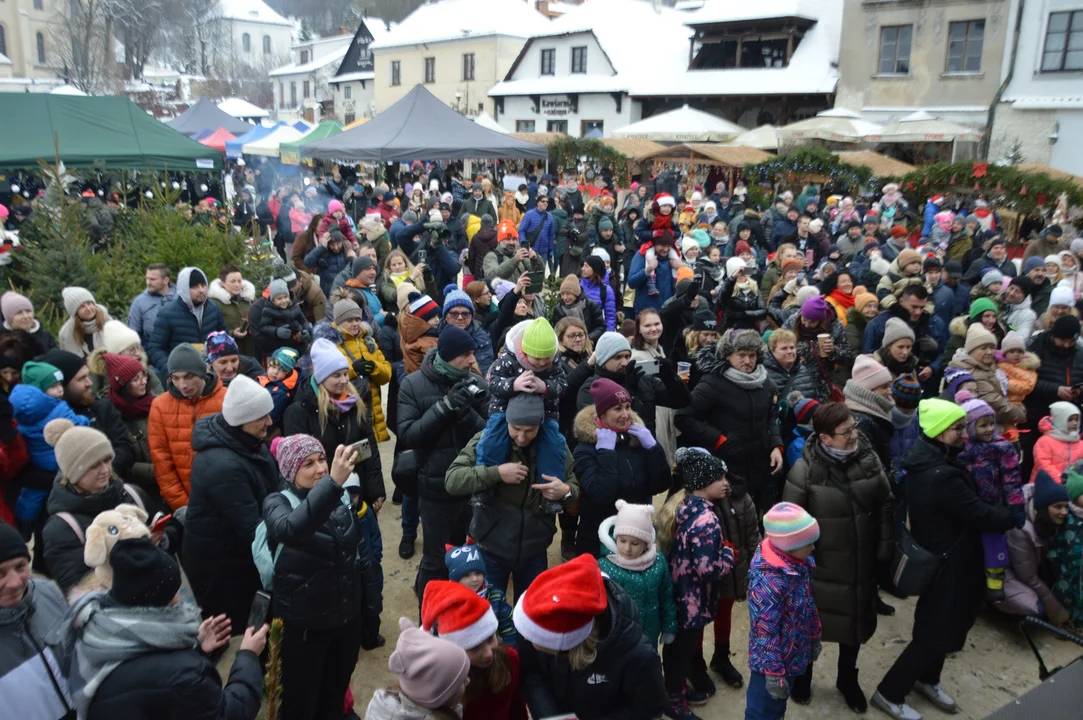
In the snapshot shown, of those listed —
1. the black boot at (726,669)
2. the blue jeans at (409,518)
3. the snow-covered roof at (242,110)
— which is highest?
the snow-covered roof at (242,110)

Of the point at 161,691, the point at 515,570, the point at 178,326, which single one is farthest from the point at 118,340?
the point at 161,691

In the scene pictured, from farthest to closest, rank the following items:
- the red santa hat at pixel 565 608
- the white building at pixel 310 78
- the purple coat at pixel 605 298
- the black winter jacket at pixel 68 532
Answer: the white building at pixel 310 78 → the purple coat at pixel 605 298 → the black winter jacket at pixel 68 532 → the red santa hat at pixel 565 608

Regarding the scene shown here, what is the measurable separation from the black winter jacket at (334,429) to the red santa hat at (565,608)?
174 cm

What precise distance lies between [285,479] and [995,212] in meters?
14.6

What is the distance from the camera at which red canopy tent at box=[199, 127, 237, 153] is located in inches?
912

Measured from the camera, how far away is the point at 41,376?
12.9 ft

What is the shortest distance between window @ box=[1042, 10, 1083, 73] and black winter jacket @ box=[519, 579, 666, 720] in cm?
2551

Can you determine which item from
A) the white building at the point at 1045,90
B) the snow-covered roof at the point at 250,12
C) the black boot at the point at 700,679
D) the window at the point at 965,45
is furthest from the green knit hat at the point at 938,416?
the snow-covered roof at the point at 250,12

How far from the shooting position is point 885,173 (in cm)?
1747

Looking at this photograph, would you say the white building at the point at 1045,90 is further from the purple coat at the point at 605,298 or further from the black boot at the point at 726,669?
the black boot at the point at 726,669

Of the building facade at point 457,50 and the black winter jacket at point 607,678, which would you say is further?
the building facade at point 457,50

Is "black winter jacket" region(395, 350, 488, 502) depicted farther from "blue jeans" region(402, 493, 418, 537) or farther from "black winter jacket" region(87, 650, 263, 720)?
"black winter jacket" region(87, 650, 263, 720)

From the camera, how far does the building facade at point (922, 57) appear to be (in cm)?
2311

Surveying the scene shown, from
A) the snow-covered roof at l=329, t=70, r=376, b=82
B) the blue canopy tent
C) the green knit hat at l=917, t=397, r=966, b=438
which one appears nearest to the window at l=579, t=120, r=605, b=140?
the blue canopy tent
